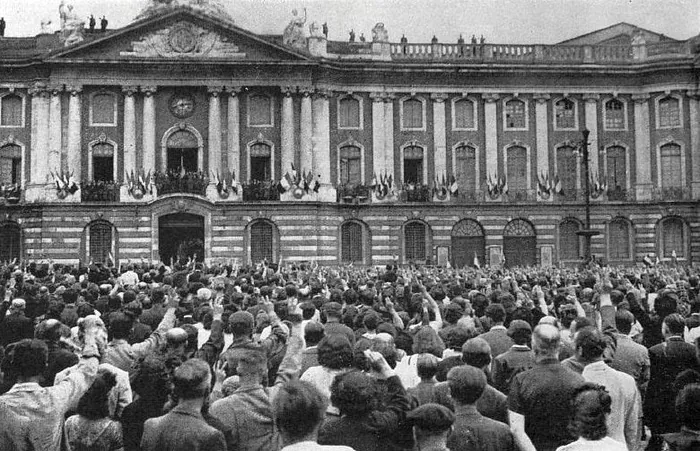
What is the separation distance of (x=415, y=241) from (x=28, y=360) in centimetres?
4043

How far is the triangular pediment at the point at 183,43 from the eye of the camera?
144 ft

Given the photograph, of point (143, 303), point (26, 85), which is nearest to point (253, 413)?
point (143, 303)

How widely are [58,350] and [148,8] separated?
43.7m

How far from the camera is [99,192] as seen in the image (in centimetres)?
4347

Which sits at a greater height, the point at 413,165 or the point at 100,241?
the point at 413,165

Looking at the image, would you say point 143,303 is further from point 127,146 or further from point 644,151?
point 644,151

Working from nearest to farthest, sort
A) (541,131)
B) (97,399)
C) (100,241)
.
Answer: (97,399) → (100,241) → (541,131)

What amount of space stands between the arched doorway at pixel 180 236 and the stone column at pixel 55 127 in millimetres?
6634

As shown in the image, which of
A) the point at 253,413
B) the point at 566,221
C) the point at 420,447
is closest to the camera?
the point at 420,447

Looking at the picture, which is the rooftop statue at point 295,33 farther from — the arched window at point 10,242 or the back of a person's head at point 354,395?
the back of a person's head at point 354,395

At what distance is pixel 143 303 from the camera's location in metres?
14.2

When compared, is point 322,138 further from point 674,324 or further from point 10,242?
point 674,324

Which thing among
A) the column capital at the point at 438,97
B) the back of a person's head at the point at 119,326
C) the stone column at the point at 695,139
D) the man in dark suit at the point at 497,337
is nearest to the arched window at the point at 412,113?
the column capital at the point at 438,97

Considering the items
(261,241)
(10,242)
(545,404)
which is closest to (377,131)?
(261,241)
